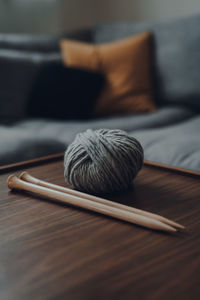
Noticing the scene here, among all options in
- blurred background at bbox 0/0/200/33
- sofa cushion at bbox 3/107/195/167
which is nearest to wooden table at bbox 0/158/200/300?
sofa cushion at bbox 3/107/195/167

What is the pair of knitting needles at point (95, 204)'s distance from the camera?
0.55 m

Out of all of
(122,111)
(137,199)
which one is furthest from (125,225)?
(122,111)

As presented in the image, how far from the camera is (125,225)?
1.88 feet

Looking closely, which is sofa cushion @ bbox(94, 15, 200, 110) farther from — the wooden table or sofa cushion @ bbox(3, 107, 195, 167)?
the wooden table

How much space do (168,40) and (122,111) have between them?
443mm

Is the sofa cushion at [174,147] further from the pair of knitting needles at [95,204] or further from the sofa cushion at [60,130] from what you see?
the pair of knitting needles at [95,204]

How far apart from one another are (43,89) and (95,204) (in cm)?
127

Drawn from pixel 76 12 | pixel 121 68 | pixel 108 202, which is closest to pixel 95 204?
pixel 108 202

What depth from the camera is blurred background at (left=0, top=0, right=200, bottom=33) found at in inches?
98.6

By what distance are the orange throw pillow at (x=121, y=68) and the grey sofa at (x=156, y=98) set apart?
7 centimetres

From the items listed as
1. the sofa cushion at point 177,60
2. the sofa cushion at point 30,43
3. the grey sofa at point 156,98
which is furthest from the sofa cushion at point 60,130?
the sofa cushion at point 30,43

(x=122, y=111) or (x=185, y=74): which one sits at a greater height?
(x=185, y=74)

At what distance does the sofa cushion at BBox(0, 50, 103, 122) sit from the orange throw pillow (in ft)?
0.28

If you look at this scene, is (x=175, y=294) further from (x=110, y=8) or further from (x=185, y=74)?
(x=110, y=8)
